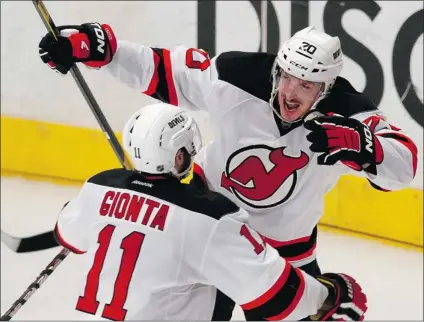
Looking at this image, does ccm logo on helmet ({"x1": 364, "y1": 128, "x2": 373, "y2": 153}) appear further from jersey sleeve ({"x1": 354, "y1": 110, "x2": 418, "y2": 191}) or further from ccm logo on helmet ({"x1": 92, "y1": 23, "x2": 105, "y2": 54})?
ccm logo on helmet ({"x1": 92, "y1": 23, "x2": 105, "y2": 54})

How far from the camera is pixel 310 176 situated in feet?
6.75

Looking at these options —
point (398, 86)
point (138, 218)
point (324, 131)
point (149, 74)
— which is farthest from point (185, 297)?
point (398, 86)

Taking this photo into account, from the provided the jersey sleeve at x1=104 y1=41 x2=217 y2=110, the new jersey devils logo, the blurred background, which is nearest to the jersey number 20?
the new jersey devils logo

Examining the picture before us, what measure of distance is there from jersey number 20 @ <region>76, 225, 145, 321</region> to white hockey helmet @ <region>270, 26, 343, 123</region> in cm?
57

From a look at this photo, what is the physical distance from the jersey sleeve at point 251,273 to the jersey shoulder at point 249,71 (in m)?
0.47

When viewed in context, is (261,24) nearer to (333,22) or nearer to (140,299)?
(333,22)

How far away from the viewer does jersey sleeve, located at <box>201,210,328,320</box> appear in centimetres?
161

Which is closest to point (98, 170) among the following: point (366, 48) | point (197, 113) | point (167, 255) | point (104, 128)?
point (197, 113)

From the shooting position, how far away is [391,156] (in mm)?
1872

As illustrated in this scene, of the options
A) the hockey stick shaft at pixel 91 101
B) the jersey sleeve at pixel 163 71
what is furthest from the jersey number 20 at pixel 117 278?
the hockey stick shaft at pixel 91 101

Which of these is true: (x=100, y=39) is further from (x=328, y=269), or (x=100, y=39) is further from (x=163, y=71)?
(x=328, y=269)

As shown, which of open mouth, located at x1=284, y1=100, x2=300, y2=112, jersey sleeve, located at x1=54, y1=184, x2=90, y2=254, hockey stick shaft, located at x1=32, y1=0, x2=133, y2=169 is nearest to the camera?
jersey sleeve, located at x1=54, y1=184, x2=90, y2=254

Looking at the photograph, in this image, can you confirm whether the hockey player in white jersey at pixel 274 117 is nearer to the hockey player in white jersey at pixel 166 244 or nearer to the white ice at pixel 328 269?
the hockey player in white jersey at pixel 166 244

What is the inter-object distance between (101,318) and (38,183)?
2376 millimetres
